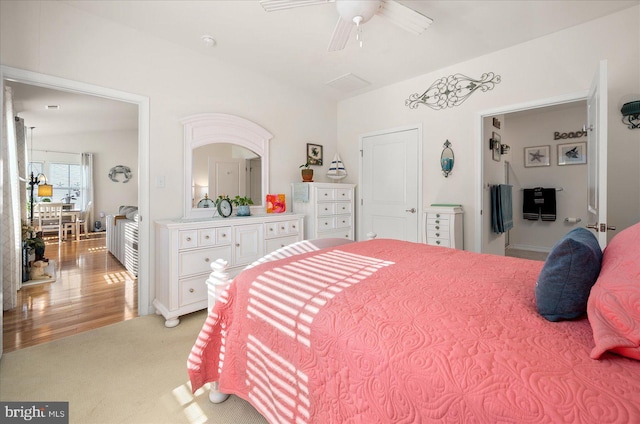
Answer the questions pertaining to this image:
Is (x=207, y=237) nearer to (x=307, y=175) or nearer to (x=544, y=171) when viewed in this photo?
(x=307, y=175)

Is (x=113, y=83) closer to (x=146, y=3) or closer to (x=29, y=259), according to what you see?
(x=146, y=3)

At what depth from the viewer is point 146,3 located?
215 centimetres

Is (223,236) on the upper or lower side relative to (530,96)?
lower

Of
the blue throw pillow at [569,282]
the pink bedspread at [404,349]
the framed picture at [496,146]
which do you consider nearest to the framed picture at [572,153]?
the framed picture at [496,146]

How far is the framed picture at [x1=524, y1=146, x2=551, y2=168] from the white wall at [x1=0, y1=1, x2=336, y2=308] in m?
4.31

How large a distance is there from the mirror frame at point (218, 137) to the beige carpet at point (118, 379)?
1234 mm

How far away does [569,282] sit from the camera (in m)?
0.82

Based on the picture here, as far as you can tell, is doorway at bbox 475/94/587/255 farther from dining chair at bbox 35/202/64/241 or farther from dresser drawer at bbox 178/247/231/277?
→ dining chair at bbox 35/202/64/241

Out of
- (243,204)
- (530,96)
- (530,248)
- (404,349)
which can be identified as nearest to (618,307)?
(404,349)

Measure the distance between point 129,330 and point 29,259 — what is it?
96.9 inches

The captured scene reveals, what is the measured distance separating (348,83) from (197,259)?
2801 millimetres

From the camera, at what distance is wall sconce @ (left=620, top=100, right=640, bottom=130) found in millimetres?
2188

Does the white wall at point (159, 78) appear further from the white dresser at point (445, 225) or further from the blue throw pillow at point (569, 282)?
the blue throw pillow at point (569, 282)

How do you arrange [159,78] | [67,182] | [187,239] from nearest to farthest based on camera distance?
1. [187,239]
2. [159,78]
3. [67,182]
